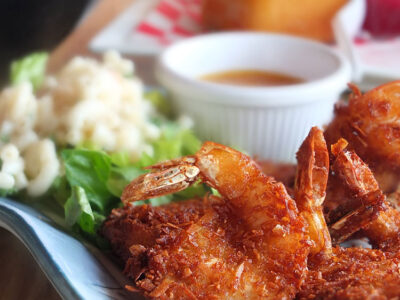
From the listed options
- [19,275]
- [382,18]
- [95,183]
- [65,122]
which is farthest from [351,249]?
[382,18]

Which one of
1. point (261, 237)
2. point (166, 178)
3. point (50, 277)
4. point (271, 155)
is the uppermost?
point (166, 178)

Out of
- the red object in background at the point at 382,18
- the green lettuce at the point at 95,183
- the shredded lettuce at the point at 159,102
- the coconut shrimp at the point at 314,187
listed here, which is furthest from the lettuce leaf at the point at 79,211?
the red object in background at the point at 382,18

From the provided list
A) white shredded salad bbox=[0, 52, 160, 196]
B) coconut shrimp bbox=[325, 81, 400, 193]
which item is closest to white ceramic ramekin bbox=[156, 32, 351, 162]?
white shredded salad bbox=[0, 52, 160, 196]

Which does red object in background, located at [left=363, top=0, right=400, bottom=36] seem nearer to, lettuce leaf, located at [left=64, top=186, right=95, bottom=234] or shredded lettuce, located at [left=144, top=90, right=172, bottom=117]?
shredded lettuce, located at [left=144, top=90, right=172, bottom=117]

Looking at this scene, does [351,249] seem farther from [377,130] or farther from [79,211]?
[79,211]

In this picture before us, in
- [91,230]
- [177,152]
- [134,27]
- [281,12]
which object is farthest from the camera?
[134,27]

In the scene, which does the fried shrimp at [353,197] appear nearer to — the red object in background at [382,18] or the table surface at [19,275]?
the table surface at [19,275]

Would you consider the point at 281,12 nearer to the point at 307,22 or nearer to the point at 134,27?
the point at 307,22

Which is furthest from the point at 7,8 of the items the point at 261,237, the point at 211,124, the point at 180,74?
the point at 261,237
